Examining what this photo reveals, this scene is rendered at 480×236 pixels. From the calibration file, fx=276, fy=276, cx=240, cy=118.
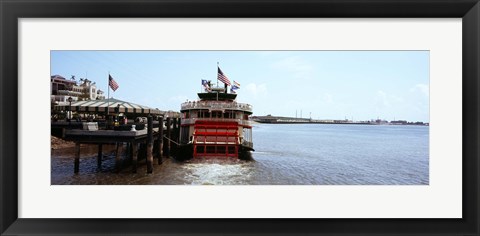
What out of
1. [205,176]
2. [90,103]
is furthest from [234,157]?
[90,103]

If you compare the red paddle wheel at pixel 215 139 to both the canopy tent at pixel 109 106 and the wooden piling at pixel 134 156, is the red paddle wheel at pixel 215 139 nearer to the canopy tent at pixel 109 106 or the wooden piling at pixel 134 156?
the wooden piling at pixel 134 156

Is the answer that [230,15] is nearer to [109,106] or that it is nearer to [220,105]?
[109,106]

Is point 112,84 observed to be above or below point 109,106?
above

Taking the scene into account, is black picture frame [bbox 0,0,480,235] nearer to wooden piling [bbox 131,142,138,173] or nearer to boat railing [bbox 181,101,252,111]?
wooden piling [bbox 131,142,138,173]

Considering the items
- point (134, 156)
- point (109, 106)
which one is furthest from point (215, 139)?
point (109, 106)

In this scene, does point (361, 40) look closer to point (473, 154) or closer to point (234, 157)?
point (473, 154)

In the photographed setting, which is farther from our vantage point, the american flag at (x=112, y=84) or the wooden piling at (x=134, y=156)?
the wooden piling at (x=134, y=156)

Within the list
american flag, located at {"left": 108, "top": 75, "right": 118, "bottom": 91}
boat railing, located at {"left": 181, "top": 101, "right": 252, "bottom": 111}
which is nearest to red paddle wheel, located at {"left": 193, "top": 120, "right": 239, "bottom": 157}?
boat railing, located at {"left": 181, "top": 101, "right": 252, "bottom": 111}

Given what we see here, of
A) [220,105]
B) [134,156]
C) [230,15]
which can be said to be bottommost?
[134,156]

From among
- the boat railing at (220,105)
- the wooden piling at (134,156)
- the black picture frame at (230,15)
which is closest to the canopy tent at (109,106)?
the wooden piling at (134,156)
